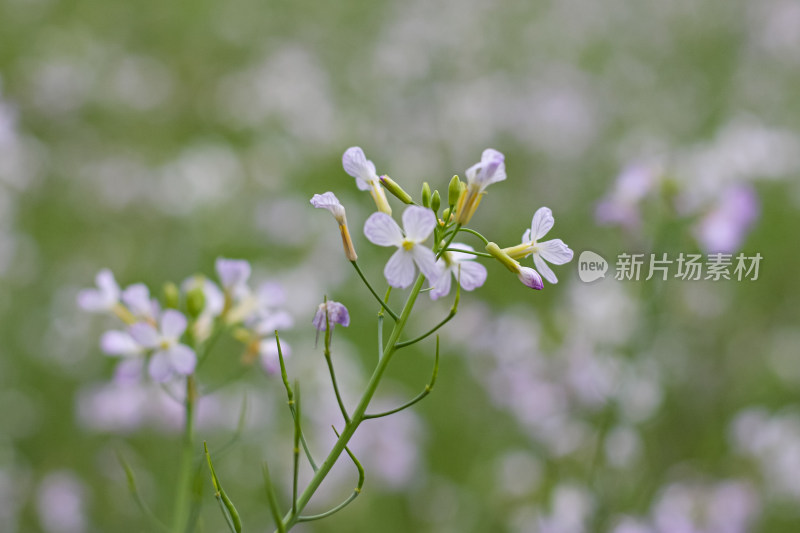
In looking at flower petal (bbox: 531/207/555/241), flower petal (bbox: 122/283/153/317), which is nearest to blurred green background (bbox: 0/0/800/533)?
flower petal (bbox: 122/283/153/317)

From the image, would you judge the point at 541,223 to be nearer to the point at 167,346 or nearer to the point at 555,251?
the point at 555,251

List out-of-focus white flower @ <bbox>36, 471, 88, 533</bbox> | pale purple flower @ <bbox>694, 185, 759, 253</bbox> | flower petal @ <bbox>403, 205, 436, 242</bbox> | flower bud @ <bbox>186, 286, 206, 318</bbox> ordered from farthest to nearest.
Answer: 1. out-of-focus white flower @ <bbox>36, 471, 88, 533</bbox>
2. pale purple flower @ <bbox>694, 185, 759, 253</bbox>
3. flower bud @ <bbox>186, 286, 206, 318</bbox>
4. flower petal @ <bbox>403, 205, 436, 242</bbox>

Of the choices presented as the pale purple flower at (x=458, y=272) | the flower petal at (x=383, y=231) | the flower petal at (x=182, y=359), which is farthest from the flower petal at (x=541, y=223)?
the flower petal at (x=182, y=359)

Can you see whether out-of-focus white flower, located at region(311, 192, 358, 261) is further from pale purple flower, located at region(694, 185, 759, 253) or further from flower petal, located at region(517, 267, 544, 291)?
pale purple flower, located at region(694, 185, 759, 253)

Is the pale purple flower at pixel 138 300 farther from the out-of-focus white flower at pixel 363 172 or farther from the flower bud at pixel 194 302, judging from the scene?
the out-of-focus white flower at pixel 363 172

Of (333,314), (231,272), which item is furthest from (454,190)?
(231,272)

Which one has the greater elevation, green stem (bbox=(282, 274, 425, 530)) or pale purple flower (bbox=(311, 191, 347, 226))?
pale purple flower (bbox=(311, 191, 347, 226))

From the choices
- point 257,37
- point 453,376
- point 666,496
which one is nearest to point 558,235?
point 453,376

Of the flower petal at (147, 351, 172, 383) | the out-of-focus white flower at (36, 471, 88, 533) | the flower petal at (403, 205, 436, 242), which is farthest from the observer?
the out-of-focus white flower at (36, 471, 88, 533)
